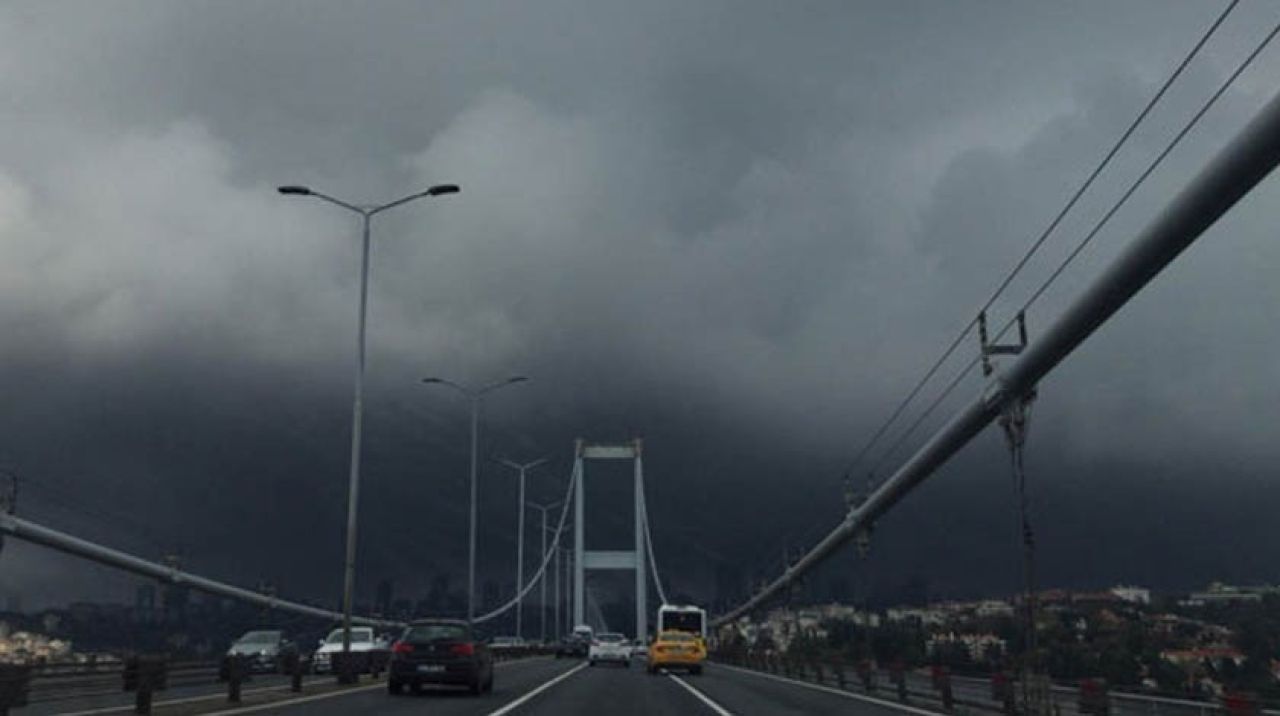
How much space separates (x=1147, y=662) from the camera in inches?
1399

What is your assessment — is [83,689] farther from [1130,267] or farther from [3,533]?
[3,533]

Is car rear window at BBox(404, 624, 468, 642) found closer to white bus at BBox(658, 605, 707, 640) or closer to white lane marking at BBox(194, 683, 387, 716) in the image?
white lane marking at BBox(194, 683, 387, 716)

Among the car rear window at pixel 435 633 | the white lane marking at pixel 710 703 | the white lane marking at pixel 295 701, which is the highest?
the car rear window at pixel 435 633

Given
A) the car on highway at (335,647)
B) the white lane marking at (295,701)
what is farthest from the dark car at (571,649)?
the white lane marking at (295,701)

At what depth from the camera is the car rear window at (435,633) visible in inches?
1262

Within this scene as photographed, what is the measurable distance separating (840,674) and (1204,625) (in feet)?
50.7

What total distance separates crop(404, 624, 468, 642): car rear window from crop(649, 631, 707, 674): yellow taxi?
2808cm

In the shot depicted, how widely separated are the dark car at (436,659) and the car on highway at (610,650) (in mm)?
42002

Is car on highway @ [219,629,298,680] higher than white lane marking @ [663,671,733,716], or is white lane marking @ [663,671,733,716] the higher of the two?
car on highway @ [219,629,298,680]

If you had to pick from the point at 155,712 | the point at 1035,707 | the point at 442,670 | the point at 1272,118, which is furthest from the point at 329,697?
the point at 1272,118

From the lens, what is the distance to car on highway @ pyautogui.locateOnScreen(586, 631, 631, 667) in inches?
2901

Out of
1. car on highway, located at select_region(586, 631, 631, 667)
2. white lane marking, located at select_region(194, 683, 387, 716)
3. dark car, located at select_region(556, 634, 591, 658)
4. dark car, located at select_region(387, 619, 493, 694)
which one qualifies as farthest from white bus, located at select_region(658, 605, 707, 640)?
dark car, located at select_region(387, 619, 493, 694)

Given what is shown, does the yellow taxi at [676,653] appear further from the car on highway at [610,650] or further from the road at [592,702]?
the road at [592,702]

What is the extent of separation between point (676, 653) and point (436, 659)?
29137mm
